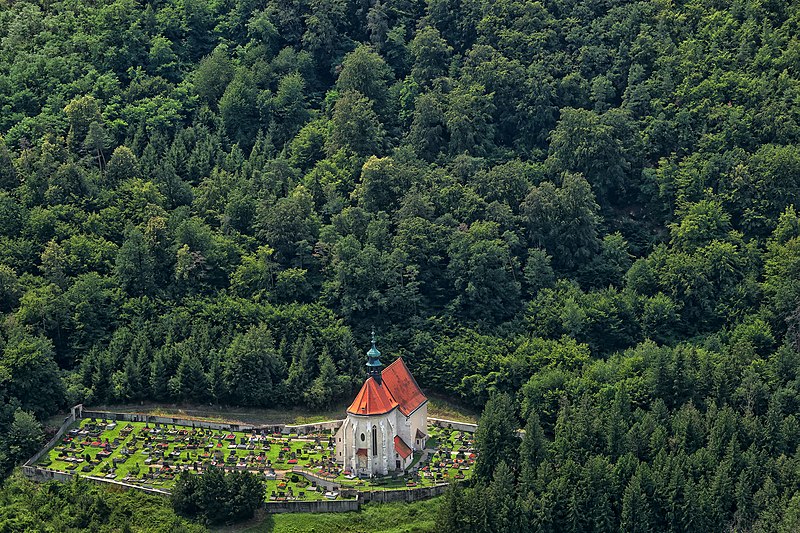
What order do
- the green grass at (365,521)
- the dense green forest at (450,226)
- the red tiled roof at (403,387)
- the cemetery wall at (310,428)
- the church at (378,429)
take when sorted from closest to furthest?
the green grass at (365,521) < the church at (378,429) < the dense green forest at (450,226) < the red tiled roof at (403,387) < the cemetery wall at (310,428)

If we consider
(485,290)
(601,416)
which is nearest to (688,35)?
(485,290)

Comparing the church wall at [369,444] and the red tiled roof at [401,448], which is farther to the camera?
the red tiled roof at [401,448]

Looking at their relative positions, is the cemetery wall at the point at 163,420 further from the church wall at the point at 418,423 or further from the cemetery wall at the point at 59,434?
the church wall at the point at 418,423

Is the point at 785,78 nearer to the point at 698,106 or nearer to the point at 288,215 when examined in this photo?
the point at 698,106

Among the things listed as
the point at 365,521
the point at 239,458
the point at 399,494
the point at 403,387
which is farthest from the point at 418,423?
the point at 239,458

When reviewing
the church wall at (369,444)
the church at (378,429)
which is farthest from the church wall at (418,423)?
the church wall at (369,444)

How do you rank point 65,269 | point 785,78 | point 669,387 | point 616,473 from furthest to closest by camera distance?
point 785,78 → point 65,269 → point 669,387 → point 616,473

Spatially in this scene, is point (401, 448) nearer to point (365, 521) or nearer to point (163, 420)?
point (365, 521)
